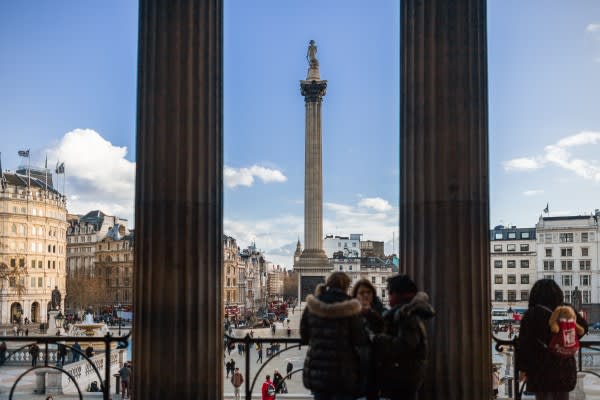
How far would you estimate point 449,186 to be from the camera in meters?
6.58

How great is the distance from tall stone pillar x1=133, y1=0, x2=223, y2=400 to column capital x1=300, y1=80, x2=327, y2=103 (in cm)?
4250

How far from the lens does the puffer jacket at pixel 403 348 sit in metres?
5.18

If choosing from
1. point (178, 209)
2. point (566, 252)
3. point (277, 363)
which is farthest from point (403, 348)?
point (566, 252)

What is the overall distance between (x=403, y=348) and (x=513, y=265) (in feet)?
320

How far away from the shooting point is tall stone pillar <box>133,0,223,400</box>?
21.2 feet

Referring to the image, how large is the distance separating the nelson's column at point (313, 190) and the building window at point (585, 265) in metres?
53.7

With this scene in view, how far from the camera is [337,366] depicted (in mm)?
5285

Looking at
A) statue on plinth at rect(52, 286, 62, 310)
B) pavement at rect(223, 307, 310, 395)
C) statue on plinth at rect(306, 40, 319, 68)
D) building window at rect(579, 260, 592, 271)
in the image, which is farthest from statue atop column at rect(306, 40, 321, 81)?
building window at rect(579, 260, 592, 271)

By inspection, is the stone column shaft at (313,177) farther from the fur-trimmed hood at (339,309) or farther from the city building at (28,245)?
the city building at (28,245)

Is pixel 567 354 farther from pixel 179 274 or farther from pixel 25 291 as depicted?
pixel 25 291

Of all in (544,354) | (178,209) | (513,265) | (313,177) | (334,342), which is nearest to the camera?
(334,342)

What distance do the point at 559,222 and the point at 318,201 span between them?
54136 mm

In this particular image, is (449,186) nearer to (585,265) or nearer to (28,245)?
(28,245)

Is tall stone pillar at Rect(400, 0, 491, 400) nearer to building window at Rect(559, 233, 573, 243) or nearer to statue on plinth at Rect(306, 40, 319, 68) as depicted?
statue on plinth at Rect(306, 40, 319, 68)
